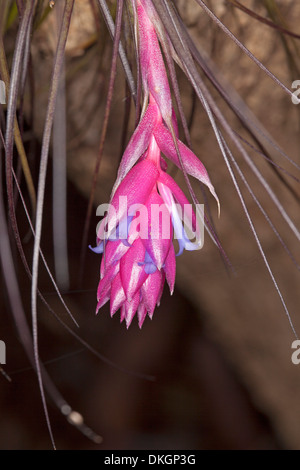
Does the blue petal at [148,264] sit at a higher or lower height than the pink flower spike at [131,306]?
higher

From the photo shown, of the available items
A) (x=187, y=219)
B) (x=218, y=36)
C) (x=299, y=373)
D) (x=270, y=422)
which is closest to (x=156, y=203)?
(x=187, y=219)

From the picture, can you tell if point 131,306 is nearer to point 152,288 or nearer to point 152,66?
point 152,288

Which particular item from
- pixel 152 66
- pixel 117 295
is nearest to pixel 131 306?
pixel 117 295

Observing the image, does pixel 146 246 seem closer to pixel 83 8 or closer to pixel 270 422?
pixel 83 8

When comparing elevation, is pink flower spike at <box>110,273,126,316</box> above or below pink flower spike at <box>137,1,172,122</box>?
below

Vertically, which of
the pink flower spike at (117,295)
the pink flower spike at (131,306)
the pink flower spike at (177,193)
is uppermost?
the pink flower spike at (177,193)

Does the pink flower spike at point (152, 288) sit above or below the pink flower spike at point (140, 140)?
below

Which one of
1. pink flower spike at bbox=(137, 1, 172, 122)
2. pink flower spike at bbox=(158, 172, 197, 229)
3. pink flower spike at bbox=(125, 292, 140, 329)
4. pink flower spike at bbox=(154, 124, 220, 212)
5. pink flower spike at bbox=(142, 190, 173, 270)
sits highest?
pink flower spike at bbox=(137, 1, 172, 122)

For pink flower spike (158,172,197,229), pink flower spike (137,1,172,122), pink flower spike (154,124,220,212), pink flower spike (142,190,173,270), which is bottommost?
pink flower spike (142,190,173,270)
